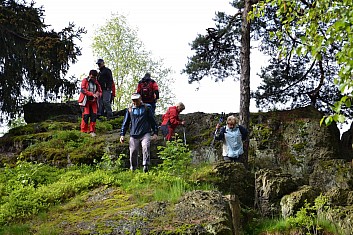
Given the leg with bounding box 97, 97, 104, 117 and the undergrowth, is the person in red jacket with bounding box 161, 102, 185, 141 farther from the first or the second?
the leg with bounding box 97, 97, 104, 117

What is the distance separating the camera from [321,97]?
16703mm

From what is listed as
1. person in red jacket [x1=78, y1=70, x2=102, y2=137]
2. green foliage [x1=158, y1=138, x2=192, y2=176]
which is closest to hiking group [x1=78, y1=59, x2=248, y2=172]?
person in red jacket [x1=78, y1=70, x2=102, y2=137]

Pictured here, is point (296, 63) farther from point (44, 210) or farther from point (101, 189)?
point (44, 210)

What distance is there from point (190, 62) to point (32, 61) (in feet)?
17.8

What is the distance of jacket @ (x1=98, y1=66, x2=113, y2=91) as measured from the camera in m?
14.5

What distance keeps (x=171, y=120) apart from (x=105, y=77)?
3.28m

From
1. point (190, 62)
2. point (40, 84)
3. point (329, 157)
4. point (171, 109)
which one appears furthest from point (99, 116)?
point (329, 157)

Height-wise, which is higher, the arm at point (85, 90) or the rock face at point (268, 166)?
the arm at point (85, 90)

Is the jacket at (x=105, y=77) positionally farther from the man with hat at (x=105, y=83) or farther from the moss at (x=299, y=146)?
the moss at (x=299, y=146)

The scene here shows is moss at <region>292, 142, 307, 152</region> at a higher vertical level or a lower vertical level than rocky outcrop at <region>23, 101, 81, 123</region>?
lower

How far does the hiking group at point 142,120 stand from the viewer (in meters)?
10.5

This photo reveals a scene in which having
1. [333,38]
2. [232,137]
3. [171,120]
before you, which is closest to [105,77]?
[171,120]

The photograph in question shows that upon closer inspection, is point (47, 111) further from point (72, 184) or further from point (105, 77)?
point (72, 184)

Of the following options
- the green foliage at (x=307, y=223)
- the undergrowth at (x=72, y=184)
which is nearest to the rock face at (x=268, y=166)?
the green foliage at (x=307, y=223)
